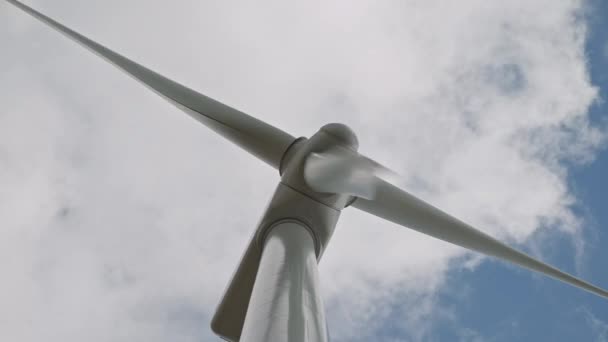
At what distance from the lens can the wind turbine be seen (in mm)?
4367

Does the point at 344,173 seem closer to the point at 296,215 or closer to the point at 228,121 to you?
the point at 296,215

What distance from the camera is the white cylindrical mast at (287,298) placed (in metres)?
3.89

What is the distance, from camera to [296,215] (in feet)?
21.5

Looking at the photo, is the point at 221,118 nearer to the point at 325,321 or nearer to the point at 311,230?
the point at 311,230

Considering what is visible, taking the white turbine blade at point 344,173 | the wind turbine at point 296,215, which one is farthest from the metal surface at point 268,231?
the white turbine blade at point 344,173

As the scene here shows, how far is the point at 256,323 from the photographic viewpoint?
407 cm

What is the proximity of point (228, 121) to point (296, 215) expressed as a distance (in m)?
2.31

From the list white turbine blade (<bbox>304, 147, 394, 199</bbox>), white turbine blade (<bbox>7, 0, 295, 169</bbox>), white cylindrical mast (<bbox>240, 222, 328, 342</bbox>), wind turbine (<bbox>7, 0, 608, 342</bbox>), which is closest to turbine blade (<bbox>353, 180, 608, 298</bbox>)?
wind turbine (<bbox>7, 0, 608, 342</bbox>)

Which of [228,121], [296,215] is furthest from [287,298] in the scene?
[228,121]

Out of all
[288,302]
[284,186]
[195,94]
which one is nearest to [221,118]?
[195,94]

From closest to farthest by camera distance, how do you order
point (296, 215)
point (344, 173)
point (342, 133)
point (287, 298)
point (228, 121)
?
point (287, 298), point (344, 173), point (296, 215), point (342, 133), point (228, 121)

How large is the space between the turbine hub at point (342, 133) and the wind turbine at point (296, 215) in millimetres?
17

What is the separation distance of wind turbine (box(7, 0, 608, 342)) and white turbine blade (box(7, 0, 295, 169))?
0.6 inches

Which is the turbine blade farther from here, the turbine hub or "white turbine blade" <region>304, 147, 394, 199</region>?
"white turbine blade" <region>304, 147, 394, 199</region>
